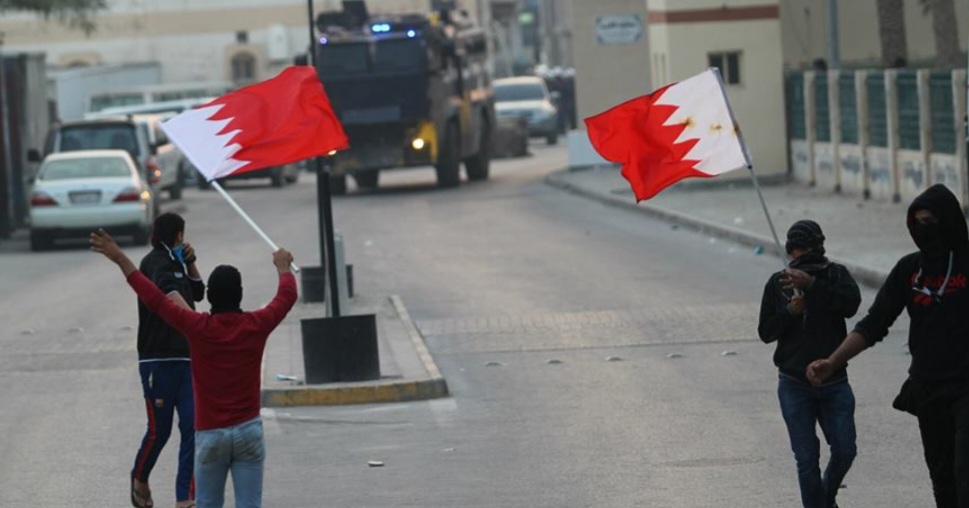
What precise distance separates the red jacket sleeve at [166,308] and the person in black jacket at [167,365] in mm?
1429

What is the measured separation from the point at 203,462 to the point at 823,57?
107 ft

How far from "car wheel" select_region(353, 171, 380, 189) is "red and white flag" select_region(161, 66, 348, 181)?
2955 centimetres

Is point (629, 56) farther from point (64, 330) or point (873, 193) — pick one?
point (64, 330)

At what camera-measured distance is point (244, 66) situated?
77.2m

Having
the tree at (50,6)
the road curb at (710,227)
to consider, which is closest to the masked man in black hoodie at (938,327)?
the road curb at (710,227)

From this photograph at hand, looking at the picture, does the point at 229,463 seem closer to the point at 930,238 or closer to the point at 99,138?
the point at 930,238

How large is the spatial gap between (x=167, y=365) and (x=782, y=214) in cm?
1881

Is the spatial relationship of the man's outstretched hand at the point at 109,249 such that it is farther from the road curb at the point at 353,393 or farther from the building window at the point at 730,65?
the building window at the point at 730,65

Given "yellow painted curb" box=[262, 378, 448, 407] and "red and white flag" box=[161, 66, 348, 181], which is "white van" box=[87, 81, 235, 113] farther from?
"red and white flag" box=[161, 66, 348, 181]

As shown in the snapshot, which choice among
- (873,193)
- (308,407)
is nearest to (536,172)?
(873,193)

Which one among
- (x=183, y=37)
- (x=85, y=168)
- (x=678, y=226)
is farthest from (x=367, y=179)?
(x=183, y=37)

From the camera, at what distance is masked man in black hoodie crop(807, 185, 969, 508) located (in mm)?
7312

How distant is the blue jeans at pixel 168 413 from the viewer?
31.3 feet

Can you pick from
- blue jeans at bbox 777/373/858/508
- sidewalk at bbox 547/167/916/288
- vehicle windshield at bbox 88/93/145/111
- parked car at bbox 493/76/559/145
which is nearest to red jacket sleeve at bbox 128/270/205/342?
blue jeans at bbox 777/373/858/508
